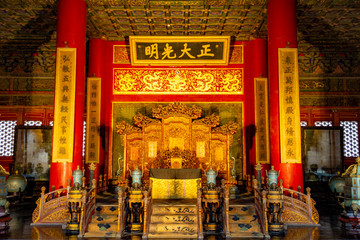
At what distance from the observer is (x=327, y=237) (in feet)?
17.1

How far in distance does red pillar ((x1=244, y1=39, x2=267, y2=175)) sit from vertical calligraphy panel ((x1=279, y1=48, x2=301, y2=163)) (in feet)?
9.04

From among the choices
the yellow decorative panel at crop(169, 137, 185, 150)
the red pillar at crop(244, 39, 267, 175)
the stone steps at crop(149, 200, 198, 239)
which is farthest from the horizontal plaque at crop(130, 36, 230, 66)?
the stone steps at crop(149, 200, 198, 239)

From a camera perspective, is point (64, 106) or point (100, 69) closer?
point (64, 106)

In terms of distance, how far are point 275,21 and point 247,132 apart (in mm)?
3605

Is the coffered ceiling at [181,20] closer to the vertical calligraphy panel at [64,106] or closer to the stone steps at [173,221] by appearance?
the vertical calligraphy panel at [64,106]

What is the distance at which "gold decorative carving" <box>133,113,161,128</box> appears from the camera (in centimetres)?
921

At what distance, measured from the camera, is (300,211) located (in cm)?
613

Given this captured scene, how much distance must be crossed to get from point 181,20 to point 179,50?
2.88ft

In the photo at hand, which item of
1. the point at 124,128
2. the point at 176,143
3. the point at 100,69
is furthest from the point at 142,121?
the point at 100,69

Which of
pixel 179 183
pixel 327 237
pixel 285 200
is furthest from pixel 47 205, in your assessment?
pixel 327 237

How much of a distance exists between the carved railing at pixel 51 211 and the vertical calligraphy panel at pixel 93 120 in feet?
10.6

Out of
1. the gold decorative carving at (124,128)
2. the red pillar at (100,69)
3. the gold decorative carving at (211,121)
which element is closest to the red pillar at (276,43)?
the gold decorative carving at (211,121)

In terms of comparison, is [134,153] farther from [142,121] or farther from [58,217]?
[58,217]

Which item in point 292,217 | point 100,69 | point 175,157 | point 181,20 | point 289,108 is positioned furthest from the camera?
point 100,69
